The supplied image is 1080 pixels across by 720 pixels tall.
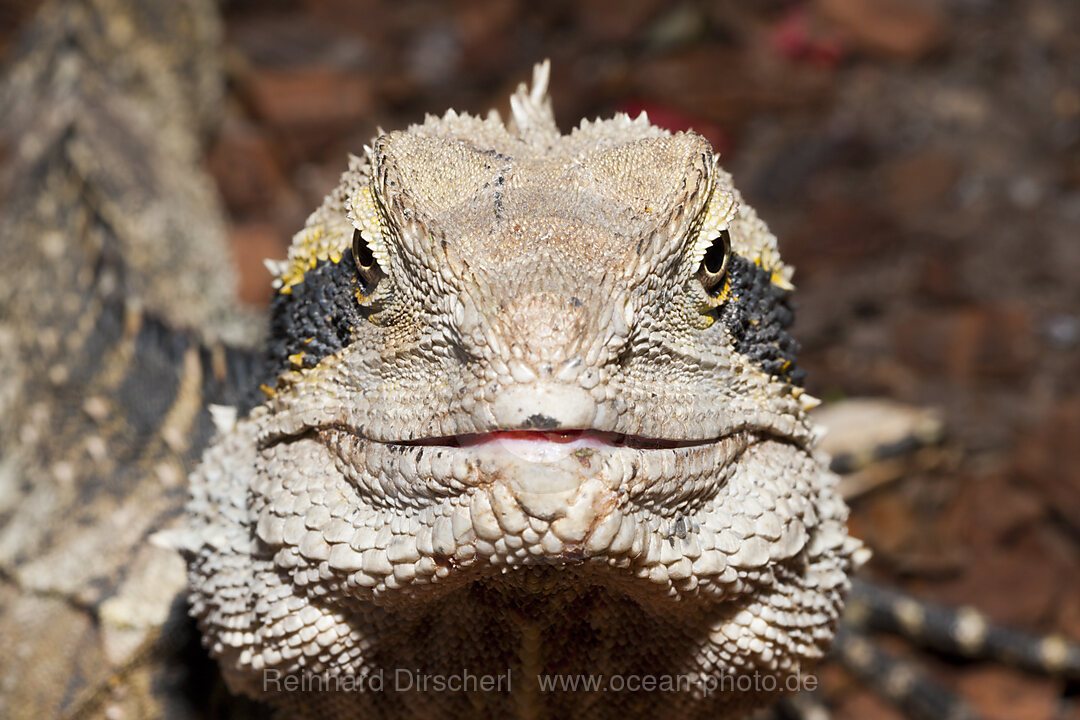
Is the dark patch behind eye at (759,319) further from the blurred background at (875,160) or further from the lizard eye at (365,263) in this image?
the blurred background at (875,160)

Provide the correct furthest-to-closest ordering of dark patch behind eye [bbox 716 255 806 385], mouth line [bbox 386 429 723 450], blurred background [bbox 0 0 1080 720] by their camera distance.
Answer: blurred background [bbox 0 0 1080 720]
dark patch behind eye [bbox 716 255 806 385]
mouth line [bbox 386 429 723 450]

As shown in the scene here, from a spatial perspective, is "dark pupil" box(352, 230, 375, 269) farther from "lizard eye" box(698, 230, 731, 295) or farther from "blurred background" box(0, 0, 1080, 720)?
"blurred background" box(0, 0, 1080, 720)

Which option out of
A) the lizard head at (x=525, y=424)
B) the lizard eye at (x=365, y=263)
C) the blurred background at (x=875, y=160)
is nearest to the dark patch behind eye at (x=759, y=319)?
the lizard head at (x=525, y=424)

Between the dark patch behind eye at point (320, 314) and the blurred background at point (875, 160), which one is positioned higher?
the blurred background at point (875, 160)

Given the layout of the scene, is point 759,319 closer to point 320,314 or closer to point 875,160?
point 320,314

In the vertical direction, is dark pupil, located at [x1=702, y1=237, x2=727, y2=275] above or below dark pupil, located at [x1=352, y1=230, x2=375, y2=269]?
above

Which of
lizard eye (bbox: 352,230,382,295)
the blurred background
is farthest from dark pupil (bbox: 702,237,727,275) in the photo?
the blurred background

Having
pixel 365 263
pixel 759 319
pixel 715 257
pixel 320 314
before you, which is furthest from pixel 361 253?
pixel 759 319
